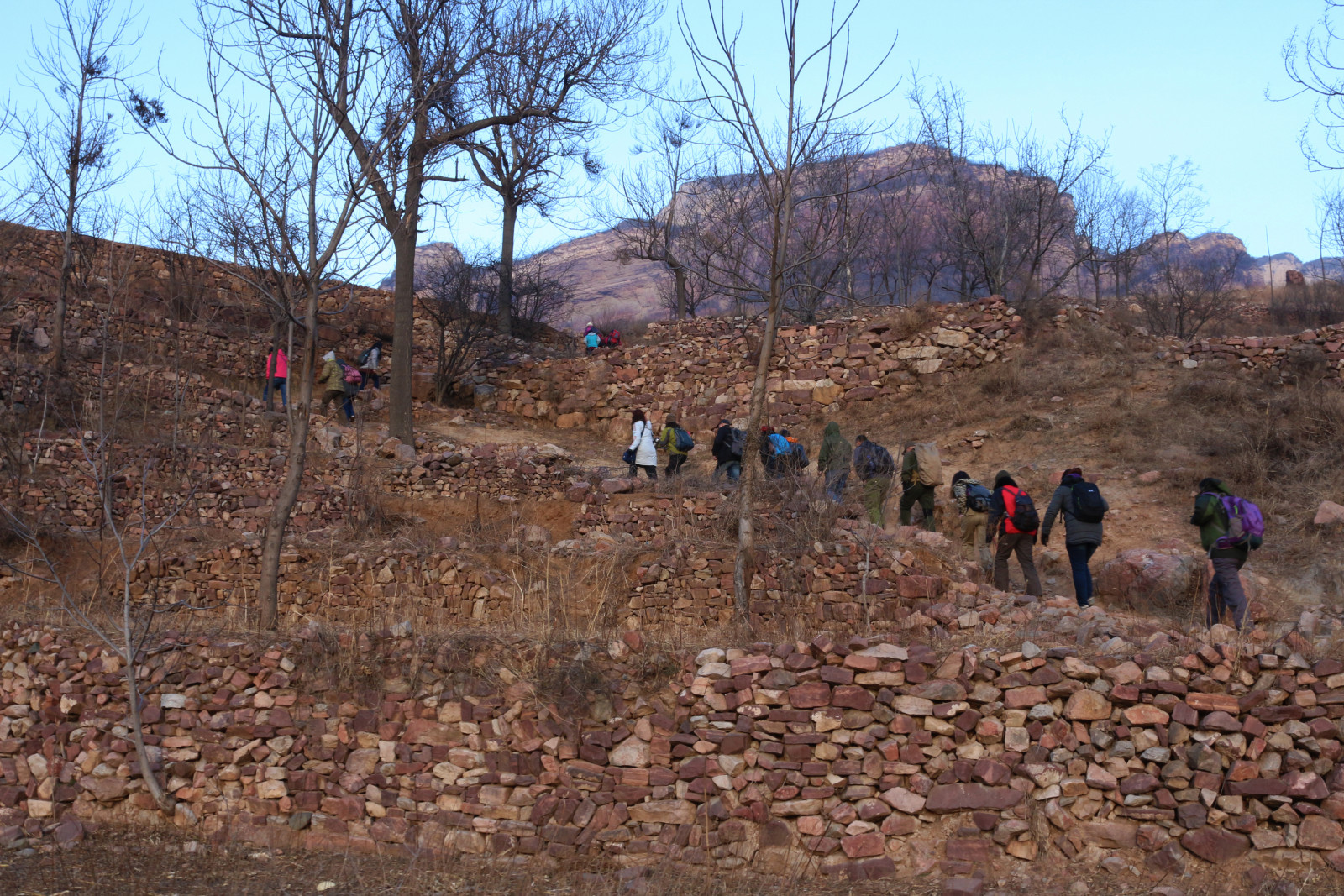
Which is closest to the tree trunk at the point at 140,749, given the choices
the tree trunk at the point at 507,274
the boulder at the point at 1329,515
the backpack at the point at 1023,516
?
the backpack at the point at 1023,516

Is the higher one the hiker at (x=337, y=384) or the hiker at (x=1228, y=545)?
the hiker at (x=337, y=384)

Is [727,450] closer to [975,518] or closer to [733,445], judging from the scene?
[733,445]

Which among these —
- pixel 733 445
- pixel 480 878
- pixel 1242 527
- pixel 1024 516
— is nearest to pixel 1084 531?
pixel 1024 516

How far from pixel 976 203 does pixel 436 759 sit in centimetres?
2110

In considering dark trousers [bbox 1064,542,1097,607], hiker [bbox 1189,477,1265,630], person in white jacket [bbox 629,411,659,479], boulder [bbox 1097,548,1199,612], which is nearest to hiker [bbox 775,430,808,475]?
person in white jacket [bbox 629,411,659,479]

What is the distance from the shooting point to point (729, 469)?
13.3 metres

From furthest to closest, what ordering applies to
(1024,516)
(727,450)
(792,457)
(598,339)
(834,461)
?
1. (598,339)
2. (727,450)
3. (792,457)
4. (834,461)
5. (1024,516)

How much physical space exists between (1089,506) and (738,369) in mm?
10614

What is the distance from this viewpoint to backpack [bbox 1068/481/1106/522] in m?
9.50

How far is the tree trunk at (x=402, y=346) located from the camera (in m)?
16.6

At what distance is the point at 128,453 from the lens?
14.2m

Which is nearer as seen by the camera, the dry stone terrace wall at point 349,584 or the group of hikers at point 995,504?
the group of hikers at point 995,504

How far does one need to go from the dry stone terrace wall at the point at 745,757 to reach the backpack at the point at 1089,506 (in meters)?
3.99

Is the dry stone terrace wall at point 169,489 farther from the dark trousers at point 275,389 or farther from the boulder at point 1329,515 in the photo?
the boulder at point 1329,515
